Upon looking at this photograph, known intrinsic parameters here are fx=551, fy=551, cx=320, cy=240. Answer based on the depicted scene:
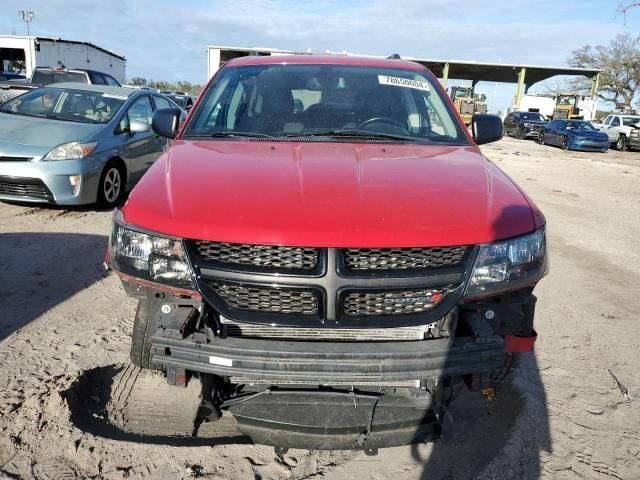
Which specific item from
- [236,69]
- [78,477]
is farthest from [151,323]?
[236,69]

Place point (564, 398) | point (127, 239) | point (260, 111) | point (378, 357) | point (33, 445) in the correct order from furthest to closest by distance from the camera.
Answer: point (260, 111), point (564, 398), point (33, 445), point (127, 239), point (378, 357)

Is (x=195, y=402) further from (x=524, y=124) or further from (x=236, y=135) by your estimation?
(x=524, y=124)

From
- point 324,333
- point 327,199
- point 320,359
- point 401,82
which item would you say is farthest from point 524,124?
point 320,359

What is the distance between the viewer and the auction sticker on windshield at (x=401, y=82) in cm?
386

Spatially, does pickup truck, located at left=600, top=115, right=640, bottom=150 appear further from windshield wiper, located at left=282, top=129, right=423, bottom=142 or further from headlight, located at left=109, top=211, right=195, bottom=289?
headlight, located at left=109, top=211, right=195, bottom=289

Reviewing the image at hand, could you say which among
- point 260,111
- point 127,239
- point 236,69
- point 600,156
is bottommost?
point 600,156

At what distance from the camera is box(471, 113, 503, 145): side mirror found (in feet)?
12.6

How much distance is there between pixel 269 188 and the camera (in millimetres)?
2453

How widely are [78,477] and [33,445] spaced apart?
0.35 m

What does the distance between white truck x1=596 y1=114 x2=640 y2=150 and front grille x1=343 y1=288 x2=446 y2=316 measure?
27950mm

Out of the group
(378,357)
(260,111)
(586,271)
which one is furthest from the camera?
(586,271)

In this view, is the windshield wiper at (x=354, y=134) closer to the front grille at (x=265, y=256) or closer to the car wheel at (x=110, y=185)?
the front grille at (x=265, y=256)

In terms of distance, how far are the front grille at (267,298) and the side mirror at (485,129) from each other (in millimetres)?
2180

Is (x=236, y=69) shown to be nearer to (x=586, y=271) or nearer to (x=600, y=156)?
(x=586, y=271)
